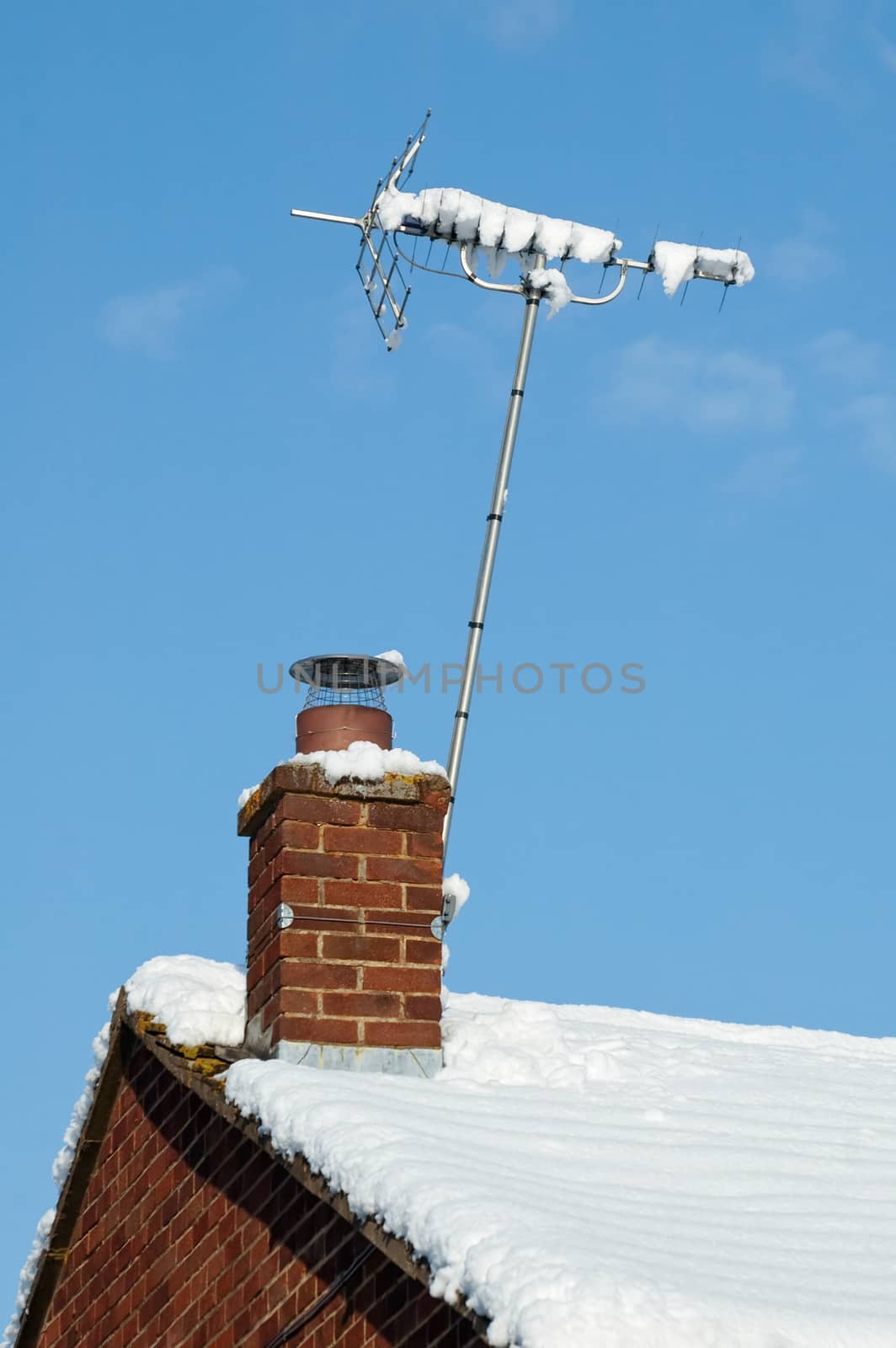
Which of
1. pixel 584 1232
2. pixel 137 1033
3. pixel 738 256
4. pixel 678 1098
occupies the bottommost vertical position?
pixel 584 1232

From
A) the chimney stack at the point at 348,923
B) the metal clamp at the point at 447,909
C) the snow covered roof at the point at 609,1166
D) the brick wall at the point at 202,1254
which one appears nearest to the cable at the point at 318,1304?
the brick wall at the point at 202,1254

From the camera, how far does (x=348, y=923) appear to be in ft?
23.8

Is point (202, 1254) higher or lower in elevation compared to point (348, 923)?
lower

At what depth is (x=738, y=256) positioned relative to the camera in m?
10.7

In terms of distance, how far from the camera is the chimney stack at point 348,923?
7098 millimetres

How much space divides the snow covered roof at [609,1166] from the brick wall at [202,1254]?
0.28 metres

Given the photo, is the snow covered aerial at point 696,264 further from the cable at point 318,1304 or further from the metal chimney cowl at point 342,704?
the cable at point 318,1304

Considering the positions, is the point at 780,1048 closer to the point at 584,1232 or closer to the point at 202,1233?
the point at 202,1233

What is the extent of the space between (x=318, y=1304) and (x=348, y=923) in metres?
1.67

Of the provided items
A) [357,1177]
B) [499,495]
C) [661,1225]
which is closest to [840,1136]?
[661,1225]

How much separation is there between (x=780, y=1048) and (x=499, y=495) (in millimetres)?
3311

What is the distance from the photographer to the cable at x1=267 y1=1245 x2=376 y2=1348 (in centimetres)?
576

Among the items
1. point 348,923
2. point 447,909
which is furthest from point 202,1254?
point 447,909

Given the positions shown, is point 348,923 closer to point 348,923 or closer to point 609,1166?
point 348,923
